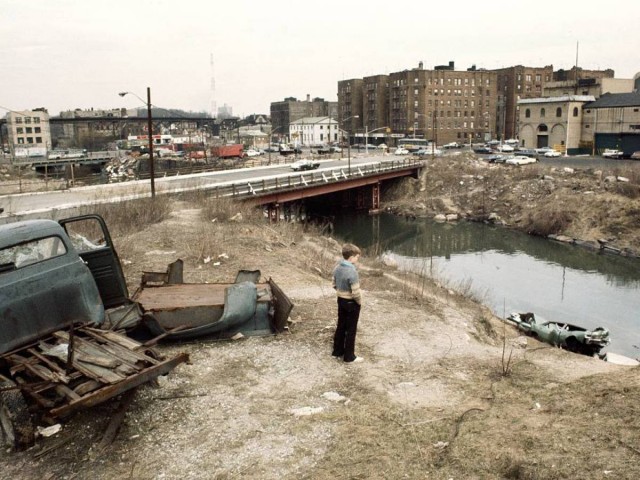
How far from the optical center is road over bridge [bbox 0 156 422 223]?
97.6ft

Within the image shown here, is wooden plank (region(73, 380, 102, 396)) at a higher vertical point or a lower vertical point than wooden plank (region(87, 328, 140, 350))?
lower

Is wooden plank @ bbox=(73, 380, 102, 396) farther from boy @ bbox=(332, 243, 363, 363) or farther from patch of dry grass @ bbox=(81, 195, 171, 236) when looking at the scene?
patch of dry grass @ bbox=(81, 195, 171, 236)

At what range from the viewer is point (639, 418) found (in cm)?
677

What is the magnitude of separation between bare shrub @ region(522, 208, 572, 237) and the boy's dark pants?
3871 cm

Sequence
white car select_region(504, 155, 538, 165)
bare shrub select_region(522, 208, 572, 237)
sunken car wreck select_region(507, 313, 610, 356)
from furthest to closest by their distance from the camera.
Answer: white car select_region(504, 155, 538, 165) < bare shrub select_region(522, 208, 572, 237) < sunken car wreck select_region(507, 313, 610, 356)

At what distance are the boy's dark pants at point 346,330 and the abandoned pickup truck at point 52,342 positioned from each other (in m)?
2.85

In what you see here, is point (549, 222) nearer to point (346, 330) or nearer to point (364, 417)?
point (346, 330)

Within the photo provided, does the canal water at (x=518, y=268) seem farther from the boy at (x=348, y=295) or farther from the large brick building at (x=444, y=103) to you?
the large brick building at (x=444, y=103)

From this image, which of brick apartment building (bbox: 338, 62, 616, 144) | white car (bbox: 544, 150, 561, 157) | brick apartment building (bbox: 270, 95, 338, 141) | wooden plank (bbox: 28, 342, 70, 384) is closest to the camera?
wooden plank (bbox: 28, 342, 70, 384)

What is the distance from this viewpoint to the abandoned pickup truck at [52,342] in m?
6.27

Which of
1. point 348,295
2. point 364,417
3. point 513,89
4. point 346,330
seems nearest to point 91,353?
point 364,417

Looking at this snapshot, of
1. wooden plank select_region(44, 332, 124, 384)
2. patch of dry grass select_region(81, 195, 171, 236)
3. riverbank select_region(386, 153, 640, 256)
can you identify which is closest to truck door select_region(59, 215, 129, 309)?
wooden plank select_region(44, 332, 124, 384)

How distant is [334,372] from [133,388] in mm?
3426

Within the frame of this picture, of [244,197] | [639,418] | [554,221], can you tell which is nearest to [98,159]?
[244,197]
